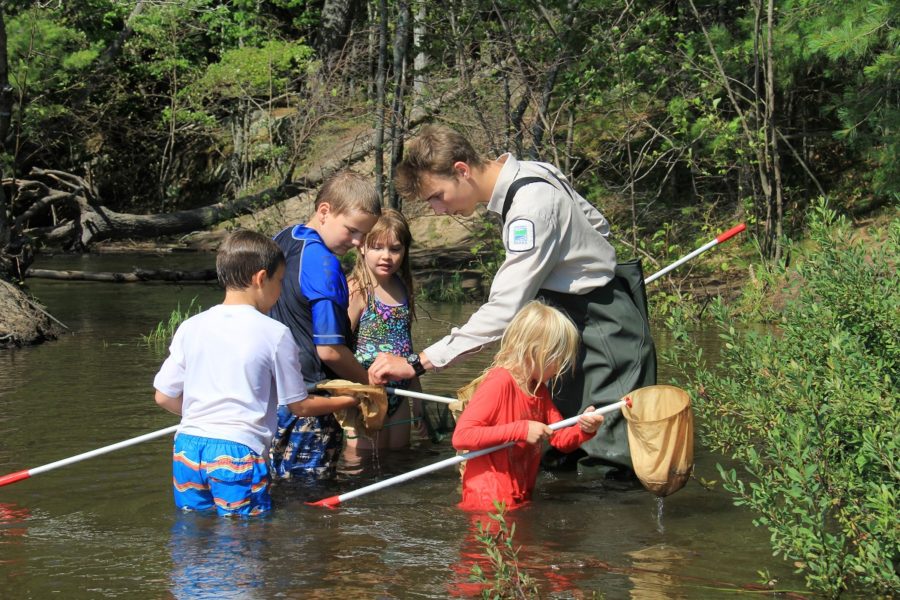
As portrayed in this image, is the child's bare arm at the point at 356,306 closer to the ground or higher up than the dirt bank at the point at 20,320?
higher up

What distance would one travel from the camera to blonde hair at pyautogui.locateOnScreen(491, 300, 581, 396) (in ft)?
16.1

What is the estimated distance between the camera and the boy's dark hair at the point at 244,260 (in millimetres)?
4770

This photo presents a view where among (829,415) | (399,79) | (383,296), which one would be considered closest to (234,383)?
(383,296)

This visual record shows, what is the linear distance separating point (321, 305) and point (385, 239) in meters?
0.97

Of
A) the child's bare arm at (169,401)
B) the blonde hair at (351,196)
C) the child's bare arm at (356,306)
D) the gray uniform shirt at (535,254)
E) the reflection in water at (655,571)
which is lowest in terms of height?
the reflection in water at (655,571)

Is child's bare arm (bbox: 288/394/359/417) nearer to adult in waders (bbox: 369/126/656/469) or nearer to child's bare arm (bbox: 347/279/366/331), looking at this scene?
adult in waders (bbox: 369/126/656/469)

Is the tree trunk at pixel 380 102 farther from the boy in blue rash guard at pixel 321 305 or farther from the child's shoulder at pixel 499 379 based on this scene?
the child's shoulder at pixel 499 379

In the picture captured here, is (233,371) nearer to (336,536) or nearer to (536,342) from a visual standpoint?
(336,536)

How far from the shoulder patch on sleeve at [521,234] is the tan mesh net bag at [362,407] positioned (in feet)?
3.36

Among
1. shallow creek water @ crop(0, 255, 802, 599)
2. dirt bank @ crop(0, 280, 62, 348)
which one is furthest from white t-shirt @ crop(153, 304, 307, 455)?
dirt bank @ crop(0, 280, 62, 348)

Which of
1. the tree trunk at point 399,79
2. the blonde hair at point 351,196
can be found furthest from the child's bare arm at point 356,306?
the tree trunk at point 399,79

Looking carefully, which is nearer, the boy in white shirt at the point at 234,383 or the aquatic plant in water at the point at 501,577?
the aquatic plant in water at the point at 501,577

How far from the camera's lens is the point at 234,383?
185 inches

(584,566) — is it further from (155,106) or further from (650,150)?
(155,106)
